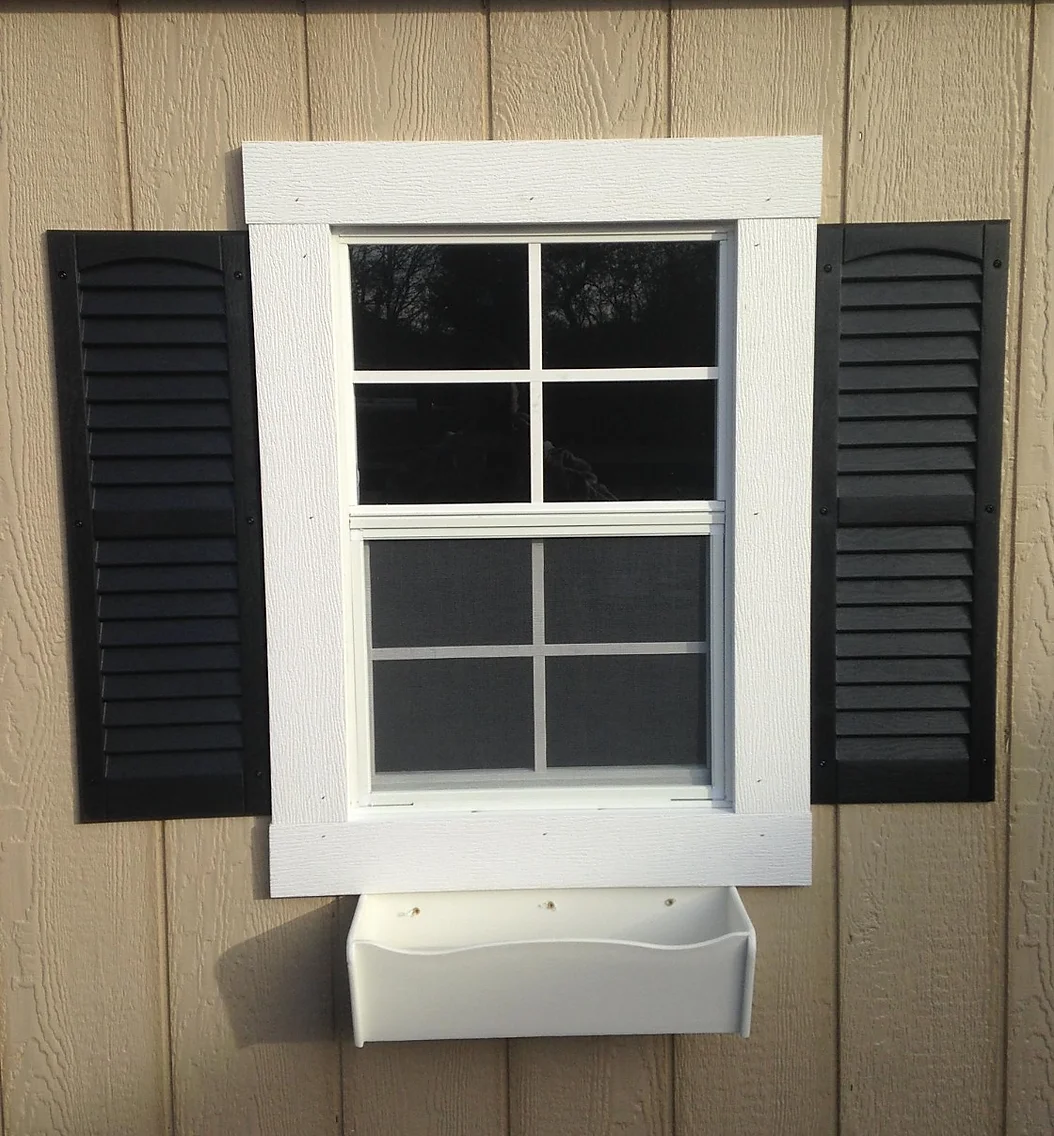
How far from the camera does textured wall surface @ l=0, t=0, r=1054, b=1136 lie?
1656mm

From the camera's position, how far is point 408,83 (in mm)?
1662

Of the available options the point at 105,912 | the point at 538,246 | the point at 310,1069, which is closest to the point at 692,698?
the point at 538,246

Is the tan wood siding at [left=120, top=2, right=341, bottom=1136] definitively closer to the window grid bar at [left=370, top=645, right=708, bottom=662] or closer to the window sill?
the window sill

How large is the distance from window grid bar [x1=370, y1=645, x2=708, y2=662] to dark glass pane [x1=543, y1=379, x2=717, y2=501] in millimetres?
296

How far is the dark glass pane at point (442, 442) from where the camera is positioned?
1.75 m

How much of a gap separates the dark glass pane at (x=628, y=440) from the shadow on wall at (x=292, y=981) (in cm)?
97

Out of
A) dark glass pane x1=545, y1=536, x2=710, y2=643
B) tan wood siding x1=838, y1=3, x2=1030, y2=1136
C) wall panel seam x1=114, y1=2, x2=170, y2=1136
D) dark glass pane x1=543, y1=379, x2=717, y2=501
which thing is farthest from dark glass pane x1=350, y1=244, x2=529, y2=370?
wall panel seam x1=114, y1=2, x2=170, y2=1136

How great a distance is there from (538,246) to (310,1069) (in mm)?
1701

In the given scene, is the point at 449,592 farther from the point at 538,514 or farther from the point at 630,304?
the point at 630,304

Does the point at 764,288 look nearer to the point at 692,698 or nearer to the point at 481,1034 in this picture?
the point at 692,698

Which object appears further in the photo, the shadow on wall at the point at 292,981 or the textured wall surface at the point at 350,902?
the shadow on wall at the point at 292,981

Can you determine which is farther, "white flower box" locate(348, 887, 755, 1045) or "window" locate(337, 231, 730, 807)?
"window" locate(337, 231, 730, 807)

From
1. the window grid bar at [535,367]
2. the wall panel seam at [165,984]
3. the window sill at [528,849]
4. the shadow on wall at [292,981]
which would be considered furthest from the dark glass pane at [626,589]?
the wall panel seam at [165,984]

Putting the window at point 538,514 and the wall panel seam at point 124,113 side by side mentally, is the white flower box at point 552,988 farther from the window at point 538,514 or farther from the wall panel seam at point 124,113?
the wall panel seam at point 124,113
